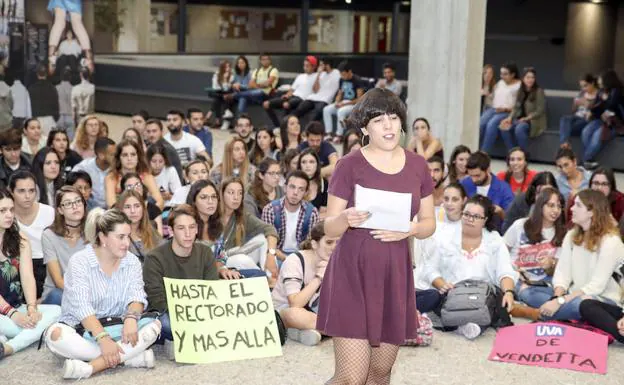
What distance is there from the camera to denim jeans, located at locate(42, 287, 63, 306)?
7.09 metres

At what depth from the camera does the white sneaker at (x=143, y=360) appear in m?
6.36

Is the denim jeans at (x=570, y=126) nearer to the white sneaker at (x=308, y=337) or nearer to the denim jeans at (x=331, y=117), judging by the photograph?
the denim jeans at (x=331, y=117)

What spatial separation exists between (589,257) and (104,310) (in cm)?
335

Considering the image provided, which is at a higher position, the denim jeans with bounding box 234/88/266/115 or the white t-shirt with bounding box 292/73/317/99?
the white t-shirt with bounding box 292/73/317/99

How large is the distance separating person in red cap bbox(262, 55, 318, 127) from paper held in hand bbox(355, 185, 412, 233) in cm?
1336

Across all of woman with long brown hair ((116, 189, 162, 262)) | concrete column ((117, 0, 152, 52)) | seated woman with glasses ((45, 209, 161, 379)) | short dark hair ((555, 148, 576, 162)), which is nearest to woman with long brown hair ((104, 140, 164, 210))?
woman with long brown hair ((116, 189, 162, 262))

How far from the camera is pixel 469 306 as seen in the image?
7.09 m

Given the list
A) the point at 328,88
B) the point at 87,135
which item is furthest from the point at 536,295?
the point at 328,88

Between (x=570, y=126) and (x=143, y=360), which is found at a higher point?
(x=570, y=126)

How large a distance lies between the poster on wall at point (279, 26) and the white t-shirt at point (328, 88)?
15.5 metres

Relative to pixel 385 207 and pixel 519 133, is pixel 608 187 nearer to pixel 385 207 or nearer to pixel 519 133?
pixel 385 207

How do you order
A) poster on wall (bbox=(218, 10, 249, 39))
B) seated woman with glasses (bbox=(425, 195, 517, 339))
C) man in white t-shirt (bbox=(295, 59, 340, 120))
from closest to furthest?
seated woman with glasses (bbox=(425, 195, 517, 339)) → man in white t-shirt (bbox=(295, 59, 340, 120)) → poster on wall (bbox=(218, 10, 249, 39))

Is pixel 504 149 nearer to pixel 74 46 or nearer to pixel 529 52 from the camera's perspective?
pixel 74 46

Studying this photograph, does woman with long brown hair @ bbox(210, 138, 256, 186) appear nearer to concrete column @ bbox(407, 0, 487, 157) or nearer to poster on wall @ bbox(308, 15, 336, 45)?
concrete column @ bbox(407, 0, 487, 157)
